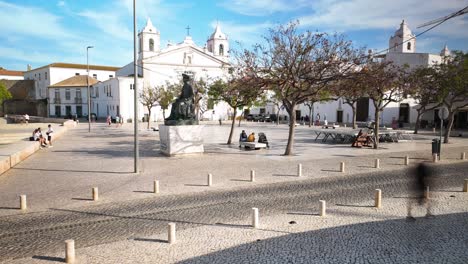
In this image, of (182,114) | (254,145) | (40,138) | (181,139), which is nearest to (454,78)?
(254,145)

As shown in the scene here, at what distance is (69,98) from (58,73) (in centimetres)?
1124

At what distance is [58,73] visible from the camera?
78.9m

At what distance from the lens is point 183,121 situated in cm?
1844

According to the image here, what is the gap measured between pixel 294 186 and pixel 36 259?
26.0 ft

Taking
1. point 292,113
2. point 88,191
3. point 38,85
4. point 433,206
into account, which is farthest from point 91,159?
point 38,85

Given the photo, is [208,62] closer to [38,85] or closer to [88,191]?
[38,85]

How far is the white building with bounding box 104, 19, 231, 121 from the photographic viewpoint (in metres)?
59.6

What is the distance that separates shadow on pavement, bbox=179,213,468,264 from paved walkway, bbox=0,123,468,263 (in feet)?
0.39

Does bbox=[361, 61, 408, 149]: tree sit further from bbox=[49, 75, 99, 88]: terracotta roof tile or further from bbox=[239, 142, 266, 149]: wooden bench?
bbox=[49, 75, 99, 88]: terracotta roof tile

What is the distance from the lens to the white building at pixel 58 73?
78125 millimetres

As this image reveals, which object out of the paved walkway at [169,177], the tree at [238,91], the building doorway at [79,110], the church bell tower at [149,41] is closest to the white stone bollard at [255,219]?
the paved walkway at [169,177]

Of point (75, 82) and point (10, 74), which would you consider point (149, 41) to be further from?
point (10, 74)

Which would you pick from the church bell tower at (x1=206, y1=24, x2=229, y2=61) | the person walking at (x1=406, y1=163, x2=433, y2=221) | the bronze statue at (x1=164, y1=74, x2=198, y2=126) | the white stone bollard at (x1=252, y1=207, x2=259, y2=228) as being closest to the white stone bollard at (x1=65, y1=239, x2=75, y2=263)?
the white stone bollard at (x1=252, y1=207, x2=259, y2=228)

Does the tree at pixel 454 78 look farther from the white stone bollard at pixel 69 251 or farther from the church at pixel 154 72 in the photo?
the church at pixel 154 72
